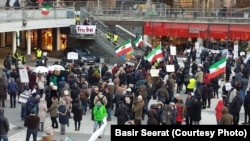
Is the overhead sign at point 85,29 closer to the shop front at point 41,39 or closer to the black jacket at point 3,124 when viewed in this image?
the shop front at point 41,39

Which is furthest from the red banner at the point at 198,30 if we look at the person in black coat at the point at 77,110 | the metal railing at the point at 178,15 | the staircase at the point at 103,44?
the person in black coat at the point at 77,110

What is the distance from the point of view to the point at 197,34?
43.6 metres

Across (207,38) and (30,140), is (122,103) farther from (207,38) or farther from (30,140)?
(207,38)

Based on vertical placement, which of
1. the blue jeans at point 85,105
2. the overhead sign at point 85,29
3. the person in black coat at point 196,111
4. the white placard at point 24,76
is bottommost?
the blue jeans at point 85,105

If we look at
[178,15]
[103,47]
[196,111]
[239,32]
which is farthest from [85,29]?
[196,111]

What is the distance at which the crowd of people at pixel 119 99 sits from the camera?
17.2 m

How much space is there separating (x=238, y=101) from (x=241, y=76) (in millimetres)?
5881

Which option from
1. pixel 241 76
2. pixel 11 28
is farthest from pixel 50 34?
pixel 241 76

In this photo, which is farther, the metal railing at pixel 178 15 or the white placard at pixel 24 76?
the metal railing at pixel 178 15

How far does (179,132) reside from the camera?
1038 cm

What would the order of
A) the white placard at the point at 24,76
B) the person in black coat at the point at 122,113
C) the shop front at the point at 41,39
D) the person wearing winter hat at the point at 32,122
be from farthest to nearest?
the shop front at the point at 41,39 < the white placard at the point at 24,76 < the person in black coat at the point at 122,113 < the person wearing winter hat at the point at 32,122

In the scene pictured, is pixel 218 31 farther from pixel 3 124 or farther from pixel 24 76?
pixel 3 124

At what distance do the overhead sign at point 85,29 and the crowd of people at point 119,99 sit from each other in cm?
1348

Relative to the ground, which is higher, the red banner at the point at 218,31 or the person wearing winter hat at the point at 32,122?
the red banner at the point at 218,31
